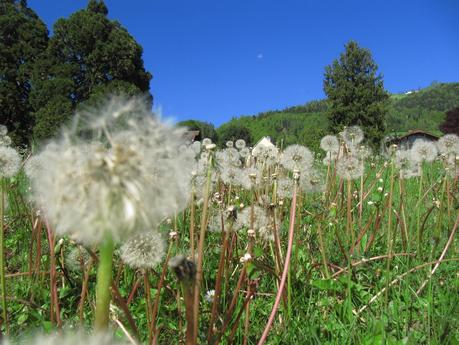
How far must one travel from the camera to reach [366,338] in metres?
1.90

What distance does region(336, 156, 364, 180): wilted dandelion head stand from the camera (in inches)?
127

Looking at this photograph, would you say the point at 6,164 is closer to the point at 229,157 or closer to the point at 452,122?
the point at 229,157

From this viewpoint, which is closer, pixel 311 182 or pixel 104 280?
pixel 104 280

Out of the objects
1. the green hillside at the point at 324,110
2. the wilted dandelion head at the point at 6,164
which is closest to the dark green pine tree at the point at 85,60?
the wilted dandelion head at the point at 6,164

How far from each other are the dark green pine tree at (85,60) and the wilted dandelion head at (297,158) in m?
31.3

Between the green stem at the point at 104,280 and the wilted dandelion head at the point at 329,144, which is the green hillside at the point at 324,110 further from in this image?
the green stem at the point at 104,280

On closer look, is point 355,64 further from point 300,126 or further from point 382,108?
point 300,126

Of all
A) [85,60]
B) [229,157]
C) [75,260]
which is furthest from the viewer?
[85,60]

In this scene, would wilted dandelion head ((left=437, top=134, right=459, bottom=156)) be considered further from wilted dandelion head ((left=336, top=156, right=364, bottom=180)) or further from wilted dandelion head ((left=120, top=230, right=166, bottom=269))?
wilted dandelion head ((left=120, top=230, right=166, bottom=269))

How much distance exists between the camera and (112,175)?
722 mm

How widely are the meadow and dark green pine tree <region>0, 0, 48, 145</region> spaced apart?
3068 cm

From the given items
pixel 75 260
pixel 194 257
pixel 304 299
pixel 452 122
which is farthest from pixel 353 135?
pixel 452 122

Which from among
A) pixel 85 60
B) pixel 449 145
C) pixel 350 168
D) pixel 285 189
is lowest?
pixel 285 189

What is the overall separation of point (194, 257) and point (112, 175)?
1.29 metres
